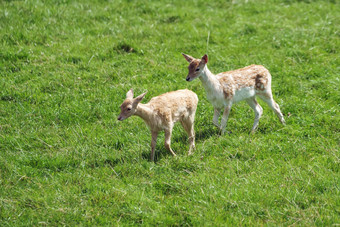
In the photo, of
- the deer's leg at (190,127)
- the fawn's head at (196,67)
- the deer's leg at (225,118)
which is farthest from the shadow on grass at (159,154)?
the fawn's head at (196,67)

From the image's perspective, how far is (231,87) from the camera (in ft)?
27.5

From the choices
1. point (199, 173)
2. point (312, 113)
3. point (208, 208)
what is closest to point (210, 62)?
point (312, 113)

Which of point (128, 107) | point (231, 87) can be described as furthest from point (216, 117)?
point (128, 107)

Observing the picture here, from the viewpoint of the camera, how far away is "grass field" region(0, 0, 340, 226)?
5.96 meters

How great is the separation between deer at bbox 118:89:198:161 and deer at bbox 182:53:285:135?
60 centimetres

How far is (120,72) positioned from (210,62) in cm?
209

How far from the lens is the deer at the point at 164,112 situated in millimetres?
7016

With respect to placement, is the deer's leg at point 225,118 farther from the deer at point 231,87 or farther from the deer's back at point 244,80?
the deer's back at point 244,80

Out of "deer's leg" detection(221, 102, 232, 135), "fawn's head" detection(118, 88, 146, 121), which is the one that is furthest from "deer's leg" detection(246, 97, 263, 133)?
"fawn's head" detection(118, 88, 146, 121)

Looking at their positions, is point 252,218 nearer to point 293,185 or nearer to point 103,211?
point 293,185

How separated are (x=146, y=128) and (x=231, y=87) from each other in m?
1.65

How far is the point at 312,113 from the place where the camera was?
342 inches

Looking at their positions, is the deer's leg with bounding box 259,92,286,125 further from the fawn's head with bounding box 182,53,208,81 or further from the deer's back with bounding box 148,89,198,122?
the deer's back with bounding box 148,89,198,122

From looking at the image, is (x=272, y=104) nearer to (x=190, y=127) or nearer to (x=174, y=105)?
(x=190, y=127)
